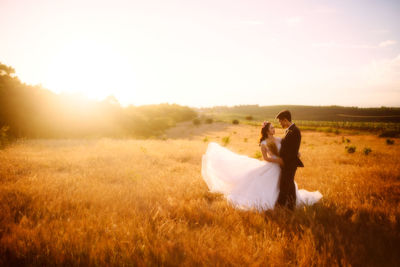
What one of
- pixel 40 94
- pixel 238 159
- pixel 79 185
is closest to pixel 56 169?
pixel 79 185

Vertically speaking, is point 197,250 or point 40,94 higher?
point 40,94

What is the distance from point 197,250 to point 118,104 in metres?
31.2

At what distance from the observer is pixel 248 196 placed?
15.1ft

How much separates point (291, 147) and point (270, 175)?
37.9 inches

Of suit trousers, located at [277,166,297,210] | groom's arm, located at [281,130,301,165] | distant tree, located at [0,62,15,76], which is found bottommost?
suit trousers, located at [277,166,297,210]

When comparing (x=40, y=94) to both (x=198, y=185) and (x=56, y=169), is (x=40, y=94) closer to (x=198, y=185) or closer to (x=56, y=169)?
(x=56, y=169)

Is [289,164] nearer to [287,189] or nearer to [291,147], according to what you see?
[291,147]

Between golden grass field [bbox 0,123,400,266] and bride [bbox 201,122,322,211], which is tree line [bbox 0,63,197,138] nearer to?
golden grass field [bbox 0,123,400,266]

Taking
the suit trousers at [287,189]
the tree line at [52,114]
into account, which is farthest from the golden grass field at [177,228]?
the tree line at [52,114]

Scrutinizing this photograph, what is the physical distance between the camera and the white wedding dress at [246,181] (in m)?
4.48

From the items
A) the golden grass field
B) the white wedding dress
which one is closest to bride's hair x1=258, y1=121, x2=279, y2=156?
the white wedding dress

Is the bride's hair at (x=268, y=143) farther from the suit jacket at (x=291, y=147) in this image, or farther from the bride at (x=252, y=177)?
the suit jacket at (x=291, y=147)

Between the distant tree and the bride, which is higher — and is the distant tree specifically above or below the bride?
above

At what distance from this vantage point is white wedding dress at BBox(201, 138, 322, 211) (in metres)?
4.48
